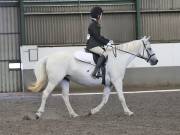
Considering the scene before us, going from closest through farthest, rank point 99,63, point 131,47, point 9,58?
1. point 99,63
2. point 131,47
3. point 9,58

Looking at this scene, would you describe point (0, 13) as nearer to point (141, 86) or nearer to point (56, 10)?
point (56, 10)

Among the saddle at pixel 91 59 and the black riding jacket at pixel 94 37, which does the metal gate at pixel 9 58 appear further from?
the black riding jacket at pixel 94 37

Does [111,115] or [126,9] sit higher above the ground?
[126,9]

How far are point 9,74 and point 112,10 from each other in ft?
15.5

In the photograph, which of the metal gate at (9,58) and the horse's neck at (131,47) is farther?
the metal gate at (9,58)

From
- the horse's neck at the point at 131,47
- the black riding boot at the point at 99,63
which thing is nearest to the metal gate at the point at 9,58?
the horse's neck at the point at 131,47

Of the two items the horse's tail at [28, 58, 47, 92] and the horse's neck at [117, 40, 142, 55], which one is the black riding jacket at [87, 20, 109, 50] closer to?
the horse's neck at [117, 40, 142, 55]

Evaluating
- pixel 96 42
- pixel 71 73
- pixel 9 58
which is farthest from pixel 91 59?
pixel 9 58

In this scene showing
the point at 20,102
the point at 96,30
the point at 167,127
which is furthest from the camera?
the point at 20,102

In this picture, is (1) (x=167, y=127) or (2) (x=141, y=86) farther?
(2) (x=141, y=86)

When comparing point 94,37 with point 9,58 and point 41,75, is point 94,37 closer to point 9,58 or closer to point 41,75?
point 41,75

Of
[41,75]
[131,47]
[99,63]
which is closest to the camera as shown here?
[99,63]

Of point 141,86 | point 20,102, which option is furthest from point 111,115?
point 141,86

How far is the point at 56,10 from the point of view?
2272 centimetres
